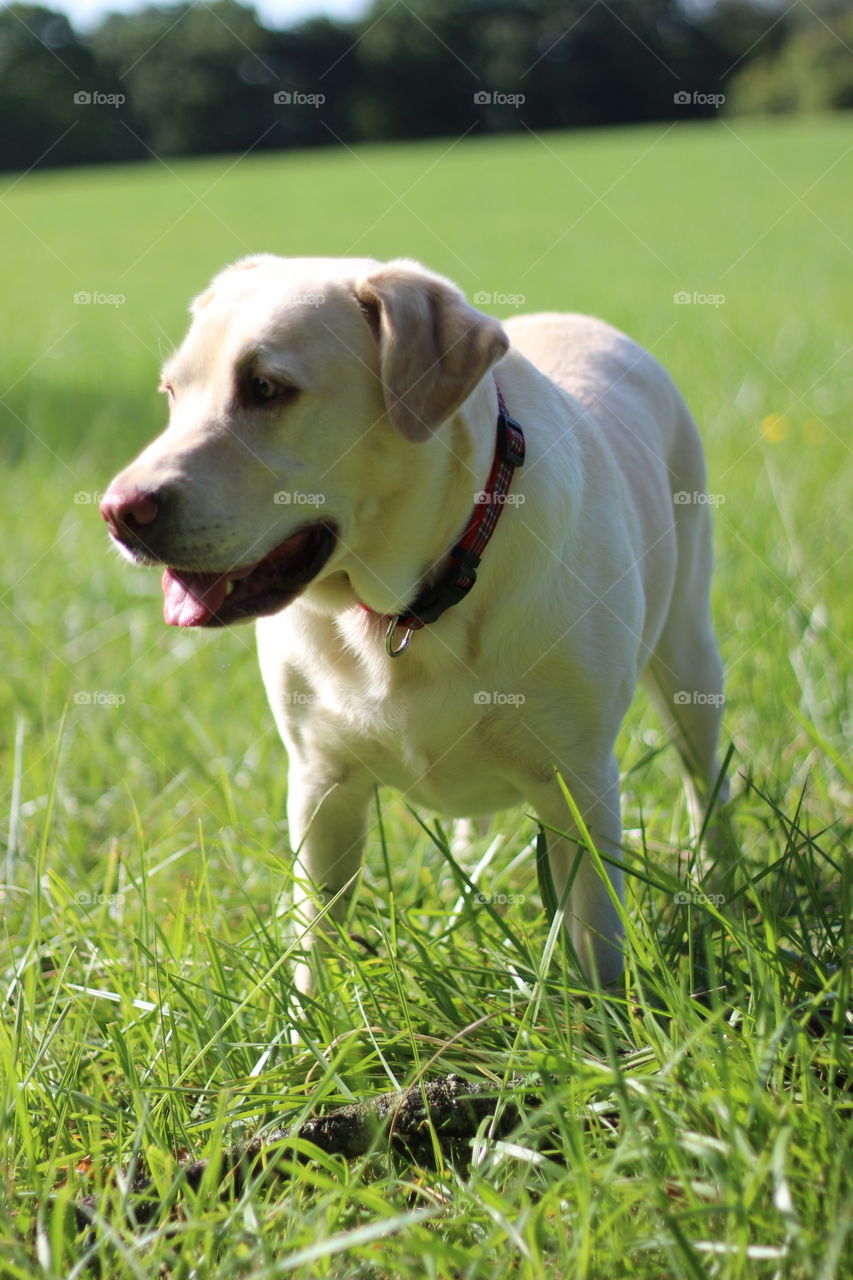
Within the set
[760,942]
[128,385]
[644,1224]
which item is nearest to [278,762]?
[760,942]

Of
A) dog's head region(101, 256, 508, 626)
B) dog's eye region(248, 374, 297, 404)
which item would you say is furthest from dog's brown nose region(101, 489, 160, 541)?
dog's eye region(248, 374, 297, 404)

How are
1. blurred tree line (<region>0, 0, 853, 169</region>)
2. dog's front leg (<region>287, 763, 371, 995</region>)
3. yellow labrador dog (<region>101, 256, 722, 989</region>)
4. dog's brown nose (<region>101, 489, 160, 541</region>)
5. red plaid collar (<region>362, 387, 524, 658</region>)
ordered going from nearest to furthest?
dog's brown nose (<region>101, 489, 160, 541</region>), yellow labrador dog (<region>101, 256, 722, 989</region>), red plaid collar (<region>362, 387, 524, 658</region>), dog's front leg (<region>287, 763, 371, 995</region>), blurred tree line (<region>0, 0, 853, 169</region>)

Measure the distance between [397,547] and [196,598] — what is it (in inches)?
16.6

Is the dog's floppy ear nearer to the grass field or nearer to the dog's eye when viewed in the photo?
the dog's eye

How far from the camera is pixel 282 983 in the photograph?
2.23 metres

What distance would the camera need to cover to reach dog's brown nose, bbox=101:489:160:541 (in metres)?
2.20

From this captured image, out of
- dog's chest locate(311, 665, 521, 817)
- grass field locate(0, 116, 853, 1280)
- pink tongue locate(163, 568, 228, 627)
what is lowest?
grass field locate(0, 116, 853, 1280)

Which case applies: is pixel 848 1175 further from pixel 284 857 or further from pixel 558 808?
pixel 284 857

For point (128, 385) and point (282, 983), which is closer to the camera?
point (282, 983)

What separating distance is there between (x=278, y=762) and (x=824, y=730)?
164 cm

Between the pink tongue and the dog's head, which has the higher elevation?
the dog's head

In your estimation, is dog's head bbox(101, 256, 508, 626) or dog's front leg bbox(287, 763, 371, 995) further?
dog's front leg bbox(287, 763, 371, 995)

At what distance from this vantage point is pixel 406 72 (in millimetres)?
42906

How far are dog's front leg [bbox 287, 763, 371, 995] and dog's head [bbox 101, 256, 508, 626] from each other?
56cm
